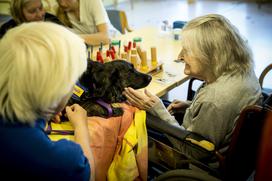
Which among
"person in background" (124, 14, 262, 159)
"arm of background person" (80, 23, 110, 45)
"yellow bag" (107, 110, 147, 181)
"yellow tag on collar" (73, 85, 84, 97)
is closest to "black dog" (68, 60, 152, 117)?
"yellow tag on collar" (73, 85, 84, 97)

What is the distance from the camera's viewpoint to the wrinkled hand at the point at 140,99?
1.49 m

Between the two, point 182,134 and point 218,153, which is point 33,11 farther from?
point 218,153

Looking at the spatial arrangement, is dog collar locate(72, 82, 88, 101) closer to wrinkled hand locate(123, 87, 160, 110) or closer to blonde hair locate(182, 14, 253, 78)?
wrinkled hand locate(123, 87, 160, 110)

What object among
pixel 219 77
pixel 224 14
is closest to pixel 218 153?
pixel 219 77

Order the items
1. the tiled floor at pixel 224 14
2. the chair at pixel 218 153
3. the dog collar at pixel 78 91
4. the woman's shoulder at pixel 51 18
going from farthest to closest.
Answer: the tiled floor at pixel 224 14 < the woman's shoulder at pixel 51 18 < the dog collar at pixel 78 91 < the chair at pixel 218 153

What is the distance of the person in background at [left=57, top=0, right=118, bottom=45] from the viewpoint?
7.84ft

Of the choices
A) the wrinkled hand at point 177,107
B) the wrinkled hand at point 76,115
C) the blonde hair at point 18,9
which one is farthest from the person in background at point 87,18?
the wrinkled hand at point 76,115

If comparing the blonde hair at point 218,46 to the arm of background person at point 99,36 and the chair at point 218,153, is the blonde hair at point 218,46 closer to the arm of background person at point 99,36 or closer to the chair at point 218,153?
the chair at point 218,153

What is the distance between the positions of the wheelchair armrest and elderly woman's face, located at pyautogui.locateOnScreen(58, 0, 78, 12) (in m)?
→ 1.38

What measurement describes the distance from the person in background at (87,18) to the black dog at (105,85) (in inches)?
34.4

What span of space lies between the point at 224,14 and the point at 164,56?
12.0 feet

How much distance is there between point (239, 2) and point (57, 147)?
5.85 metres

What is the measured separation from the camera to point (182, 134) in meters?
1.35

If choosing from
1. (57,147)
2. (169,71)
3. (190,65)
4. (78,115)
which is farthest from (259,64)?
(57,147)
